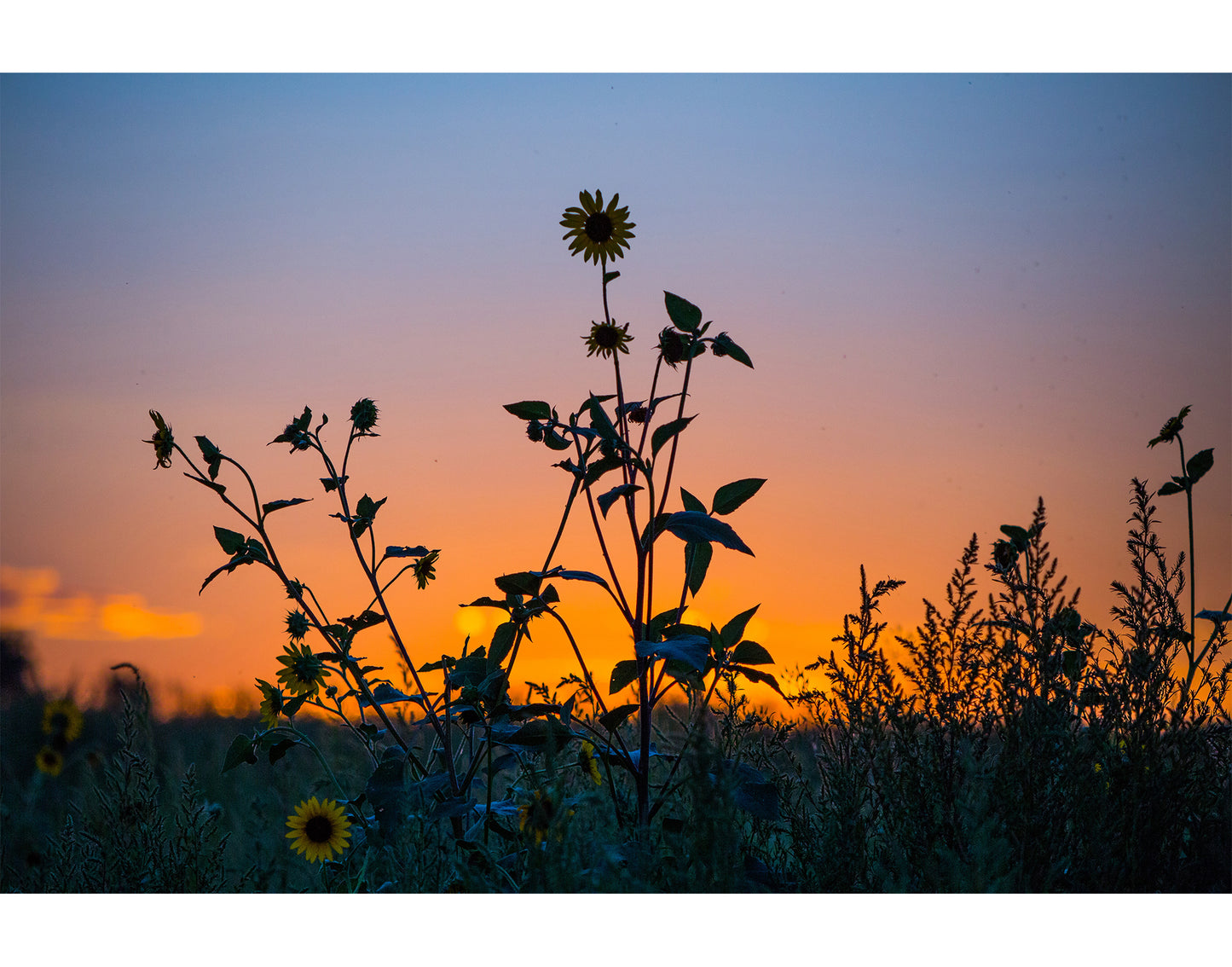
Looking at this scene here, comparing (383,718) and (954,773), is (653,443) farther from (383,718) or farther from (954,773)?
(954,773)

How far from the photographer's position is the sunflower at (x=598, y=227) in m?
1.97

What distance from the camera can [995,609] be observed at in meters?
1.86

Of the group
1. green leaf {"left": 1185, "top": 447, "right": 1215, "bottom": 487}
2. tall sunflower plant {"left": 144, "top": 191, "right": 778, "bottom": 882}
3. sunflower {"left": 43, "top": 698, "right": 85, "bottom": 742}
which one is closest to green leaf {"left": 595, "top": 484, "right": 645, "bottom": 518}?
tall sunflower plant {"left": 144, "top": 191, "right": 778, "bottom": 882}

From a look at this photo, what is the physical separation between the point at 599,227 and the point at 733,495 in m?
0.62

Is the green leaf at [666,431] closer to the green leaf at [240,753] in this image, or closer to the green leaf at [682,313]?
the green leaf at [682,313]

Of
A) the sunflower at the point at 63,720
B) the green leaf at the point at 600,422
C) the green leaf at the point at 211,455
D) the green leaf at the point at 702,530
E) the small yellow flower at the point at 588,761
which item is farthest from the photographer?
the sunflower at the point at 63,720

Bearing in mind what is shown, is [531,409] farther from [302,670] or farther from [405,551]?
[302,670]

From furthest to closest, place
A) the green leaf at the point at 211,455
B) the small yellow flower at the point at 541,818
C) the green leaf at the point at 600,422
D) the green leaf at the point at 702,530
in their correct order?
the green leaf at the point at 211,455
the green leaf at the point at 600,422
the green leaf at the point at 702,530
the small yellow flower at the point at 541,818

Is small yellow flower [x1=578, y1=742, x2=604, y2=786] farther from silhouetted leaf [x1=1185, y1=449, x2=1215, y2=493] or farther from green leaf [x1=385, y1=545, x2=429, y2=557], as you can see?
silhouetted leaf [x1=1185, y1=449, x2=1215, y2=493]

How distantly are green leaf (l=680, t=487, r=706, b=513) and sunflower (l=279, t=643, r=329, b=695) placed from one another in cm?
80

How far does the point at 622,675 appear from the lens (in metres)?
1.79

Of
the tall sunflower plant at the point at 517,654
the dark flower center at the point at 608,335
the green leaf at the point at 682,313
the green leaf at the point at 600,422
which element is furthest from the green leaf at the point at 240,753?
the green leaf at the point at 682,313

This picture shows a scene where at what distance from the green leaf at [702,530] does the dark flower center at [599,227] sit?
2.04 feet

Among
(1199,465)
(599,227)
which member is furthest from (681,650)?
(1199,465)
